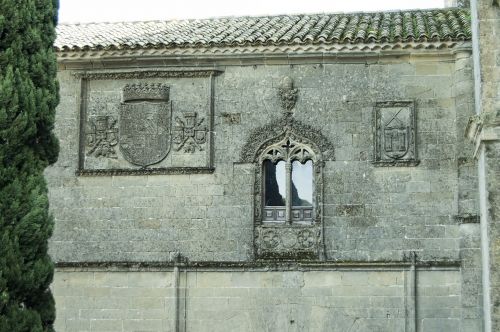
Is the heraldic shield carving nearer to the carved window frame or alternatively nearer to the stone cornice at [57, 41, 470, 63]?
the stone cornice at [57, 41, 470, 63]

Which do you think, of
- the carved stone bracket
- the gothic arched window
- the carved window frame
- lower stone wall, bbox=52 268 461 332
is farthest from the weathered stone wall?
the carved stone bracket

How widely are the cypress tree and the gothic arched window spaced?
14.7 feet

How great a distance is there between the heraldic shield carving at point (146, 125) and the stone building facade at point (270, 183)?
22mm

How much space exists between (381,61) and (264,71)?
71.7 inches

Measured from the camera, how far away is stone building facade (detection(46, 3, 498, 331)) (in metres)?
15.4

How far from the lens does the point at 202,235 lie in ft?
52.0

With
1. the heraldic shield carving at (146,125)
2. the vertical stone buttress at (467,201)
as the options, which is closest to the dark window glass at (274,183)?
the heraldic shield carving at (146,125)

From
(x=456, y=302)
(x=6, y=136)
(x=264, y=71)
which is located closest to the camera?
(x=6, y=136)

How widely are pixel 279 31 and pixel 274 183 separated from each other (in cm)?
251

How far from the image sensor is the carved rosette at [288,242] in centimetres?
1561

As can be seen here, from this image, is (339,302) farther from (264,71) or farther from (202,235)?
(264,71)

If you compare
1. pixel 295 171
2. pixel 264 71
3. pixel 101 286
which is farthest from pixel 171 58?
pixel 101 286

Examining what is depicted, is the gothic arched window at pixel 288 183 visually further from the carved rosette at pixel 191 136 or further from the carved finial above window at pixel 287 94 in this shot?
the carved rosette at pixel 191 136

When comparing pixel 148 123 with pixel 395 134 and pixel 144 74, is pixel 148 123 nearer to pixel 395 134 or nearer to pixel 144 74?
pixel 144 74
